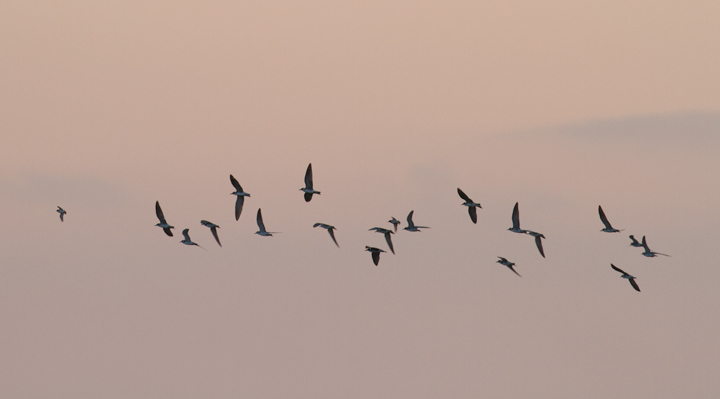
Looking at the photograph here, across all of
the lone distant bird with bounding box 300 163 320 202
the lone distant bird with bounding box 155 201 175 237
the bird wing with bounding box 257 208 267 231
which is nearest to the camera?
the lone distant bird with bounding box 300 163 320 202

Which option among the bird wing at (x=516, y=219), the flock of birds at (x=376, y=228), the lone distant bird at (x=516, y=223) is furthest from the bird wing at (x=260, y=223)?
the bird wing at (x=516, y=219)

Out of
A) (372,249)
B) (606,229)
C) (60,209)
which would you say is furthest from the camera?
(60,209)

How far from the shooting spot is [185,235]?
438 ft

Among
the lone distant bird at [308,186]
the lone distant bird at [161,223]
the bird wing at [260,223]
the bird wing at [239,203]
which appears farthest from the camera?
the bird wing at [260,223]

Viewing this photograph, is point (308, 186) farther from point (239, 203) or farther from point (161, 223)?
point (161, 223)

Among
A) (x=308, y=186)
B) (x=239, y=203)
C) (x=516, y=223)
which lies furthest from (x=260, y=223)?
(x=516, y=223)

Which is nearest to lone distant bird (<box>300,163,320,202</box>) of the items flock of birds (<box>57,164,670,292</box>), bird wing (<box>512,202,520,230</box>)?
flock of birds (<box>57,164,670,292</box>)

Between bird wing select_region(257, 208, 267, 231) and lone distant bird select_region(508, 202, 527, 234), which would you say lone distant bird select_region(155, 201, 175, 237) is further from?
lone distant bird select_region(508, 202, 527, 234)

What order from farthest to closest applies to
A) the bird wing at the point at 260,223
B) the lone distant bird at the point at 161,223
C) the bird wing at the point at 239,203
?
the bird wing at the point at 260,223 → the lone distant bird at the point at 161,223 → the bird wing at the point at 239,203

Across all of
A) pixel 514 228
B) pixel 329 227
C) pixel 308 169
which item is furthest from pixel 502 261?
pixel 308 169

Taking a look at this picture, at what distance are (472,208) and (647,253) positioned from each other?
730 inches

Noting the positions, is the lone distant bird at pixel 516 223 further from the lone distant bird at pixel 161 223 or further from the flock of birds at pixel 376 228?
the lone distant bird at pixel 161 223

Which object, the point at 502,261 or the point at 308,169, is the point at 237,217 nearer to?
the point at 308,169

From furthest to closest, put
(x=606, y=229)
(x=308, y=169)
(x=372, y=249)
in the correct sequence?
(x=372, y=249) → (x=606, y=229) → (x=308, y=169)
